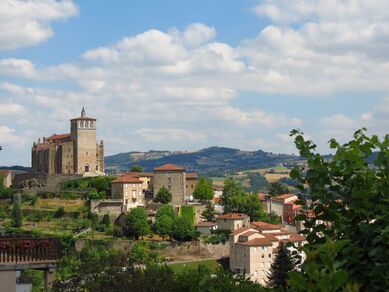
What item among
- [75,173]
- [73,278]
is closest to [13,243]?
[73,278]

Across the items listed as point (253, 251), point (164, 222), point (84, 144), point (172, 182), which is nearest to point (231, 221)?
point (253, 251)

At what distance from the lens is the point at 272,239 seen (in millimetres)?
74750

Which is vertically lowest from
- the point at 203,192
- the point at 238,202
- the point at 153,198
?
the point at 238,202

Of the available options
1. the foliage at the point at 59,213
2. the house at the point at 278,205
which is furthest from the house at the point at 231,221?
the foliage at the point at 59,213

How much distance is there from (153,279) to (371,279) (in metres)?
10.4

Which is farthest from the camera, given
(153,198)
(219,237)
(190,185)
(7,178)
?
(7,178)

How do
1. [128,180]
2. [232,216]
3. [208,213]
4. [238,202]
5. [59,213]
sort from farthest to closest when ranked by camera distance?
[238,202] → [128,180] → [208,213] → [232,216] → [59,213]

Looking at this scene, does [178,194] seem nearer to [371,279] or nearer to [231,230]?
[231,230]

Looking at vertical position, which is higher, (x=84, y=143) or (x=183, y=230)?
(x=84, y=143)

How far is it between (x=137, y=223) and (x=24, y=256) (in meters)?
66.5

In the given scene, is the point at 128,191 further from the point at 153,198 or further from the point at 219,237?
the point at 219,237

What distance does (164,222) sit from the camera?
3083 inches

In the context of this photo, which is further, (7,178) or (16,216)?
(7,178)

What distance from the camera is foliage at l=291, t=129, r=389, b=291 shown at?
603cm
